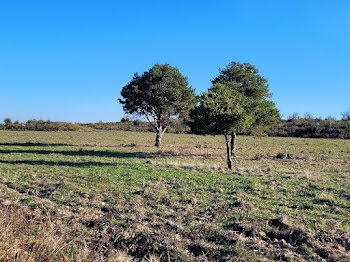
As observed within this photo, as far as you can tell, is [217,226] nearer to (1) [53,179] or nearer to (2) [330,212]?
(2) [330,212]

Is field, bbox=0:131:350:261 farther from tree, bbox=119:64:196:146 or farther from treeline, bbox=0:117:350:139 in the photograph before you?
treeline, bbox=0:117:350:139

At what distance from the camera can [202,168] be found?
782 inches

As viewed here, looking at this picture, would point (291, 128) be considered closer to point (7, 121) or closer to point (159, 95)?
point (159, 95)

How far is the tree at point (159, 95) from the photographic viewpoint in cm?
3694

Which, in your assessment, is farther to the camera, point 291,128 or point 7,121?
point 7,121

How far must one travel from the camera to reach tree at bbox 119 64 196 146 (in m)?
36.9

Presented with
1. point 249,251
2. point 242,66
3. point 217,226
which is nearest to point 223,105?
point 242,66

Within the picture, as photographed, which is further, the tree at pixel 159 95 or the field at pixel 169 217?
the tree at pixel 159 95

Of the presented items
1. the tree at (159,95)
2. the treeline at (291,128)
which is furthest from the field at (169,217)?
the treeline at (291,128)

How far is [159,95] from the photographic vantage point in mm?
37031

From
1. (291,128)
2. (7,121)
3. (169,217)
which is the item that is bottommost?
(169,217)

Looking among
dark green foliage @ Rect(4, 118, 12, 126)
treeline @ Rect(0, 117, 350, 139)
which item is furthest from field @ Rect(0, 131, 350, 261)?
dark green foliage @ Rect(4, 118, 12, 126)

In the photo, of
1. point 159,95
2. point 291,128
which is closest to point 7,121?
point 159,95

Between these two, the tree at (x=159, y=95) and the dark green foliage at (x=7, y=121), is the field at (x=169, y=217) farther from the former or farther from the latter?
the dark green foliage at (x=7, y=121)
